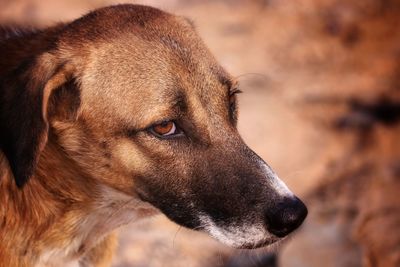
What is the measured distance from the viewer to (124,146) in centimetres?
418


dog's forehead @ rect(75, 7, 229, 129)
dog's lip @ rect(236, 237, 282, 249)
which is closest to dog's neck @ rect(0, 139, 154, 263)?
dog's forehead @ rect(75, 7, 229, 129)

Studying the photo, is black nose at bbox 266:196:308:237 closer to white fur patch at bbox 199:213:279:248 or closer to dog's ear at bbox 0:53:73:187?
white fur patch at bbox 199:213:279:248

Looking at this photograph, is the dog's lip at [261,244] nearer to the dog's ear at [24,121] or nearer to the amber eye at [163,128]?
the amber eye at [163,128]

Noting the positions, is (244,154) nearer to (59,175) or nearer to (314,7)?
(59,175)

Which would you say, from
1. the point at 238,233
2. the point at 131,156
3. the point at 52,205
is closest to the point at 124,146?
the point at 131,156

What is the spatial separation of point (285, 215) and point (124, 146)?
1.00 meters

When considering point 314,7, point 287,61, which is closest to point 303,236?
point 287,61

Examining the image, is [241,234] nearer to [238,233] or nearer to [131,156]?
[238,233]

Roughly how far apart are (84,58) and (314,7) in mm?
7789

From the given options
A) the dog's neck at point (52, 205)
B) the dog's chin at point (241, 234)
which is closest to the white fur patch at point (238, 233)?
the dog's chin at point (241, 234)

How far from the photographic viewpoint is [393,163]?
7551 millimetres

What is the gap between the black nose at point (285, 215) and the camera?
4.02 metres

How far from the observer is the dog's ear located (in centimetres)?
394

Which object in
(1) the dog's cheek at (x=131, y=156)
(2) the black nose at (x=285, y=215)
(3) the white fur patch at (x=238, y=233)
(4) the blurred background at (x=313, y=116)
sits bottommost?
(4) the blurred background at (x=313, y=116)
